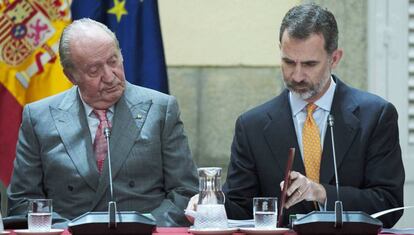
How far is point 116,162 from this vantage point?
14.5ft

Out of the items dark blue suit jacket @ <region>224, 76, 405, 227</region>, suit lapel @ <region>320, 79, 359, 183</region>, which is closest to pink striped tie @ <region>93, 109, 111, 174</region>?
dark blue suit jacket @ <region>224, 76, 405, 227</region>

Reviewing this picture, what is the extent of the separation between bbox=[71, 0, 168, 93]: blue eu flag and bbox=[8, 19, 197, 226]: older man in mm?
1030

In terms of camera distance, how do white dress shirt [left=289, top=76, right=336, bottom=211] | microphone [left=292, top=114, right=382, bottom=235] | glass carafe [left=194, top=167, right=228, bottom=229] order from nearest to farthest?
microphone [left=292, top=114, right=382, bottom=235]
glass carafe [left=194, top=167, right=228, bottom=229]
white dress shirt [left=289, top=76, right=336, bottom=211]

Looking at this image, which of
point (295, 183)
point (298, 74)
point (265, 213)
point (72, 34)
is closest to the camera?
point (265, 213)

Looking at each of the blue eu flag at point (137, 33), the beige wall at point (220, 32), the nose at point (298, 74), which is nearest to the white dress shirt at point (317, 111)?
the nose at point (298, 74)

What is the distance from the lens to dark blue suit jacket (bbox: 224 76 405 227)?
4129 mm

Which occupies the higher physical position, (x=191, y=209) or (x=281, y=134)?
(x=281, y=134)

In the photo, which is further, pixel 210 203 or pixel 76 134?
pixel 76 134

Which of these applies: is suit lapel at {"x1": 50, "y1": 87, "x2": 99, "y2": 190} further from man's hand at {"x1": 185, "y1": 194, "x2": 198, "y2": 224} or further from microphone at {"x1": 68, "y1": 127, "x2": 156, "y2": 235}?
Answer: microphone at {"x1": 68, "y1": 127, "x2": 156, "y2": 235}

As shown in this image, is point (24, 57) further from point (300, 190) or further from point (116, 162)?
point (300, 190)

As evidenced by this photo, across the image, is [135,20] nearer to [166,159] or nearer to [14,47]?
[14,47]

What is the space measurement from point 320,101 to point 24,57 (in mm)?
2009

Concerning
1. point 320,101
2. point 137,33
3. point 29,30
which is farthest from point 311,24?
point 29,30

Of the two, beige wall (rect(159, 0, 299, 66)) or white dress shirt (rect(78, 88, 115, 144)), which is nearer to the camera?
white dress shirt (rect(78, 88, 115, 144))
